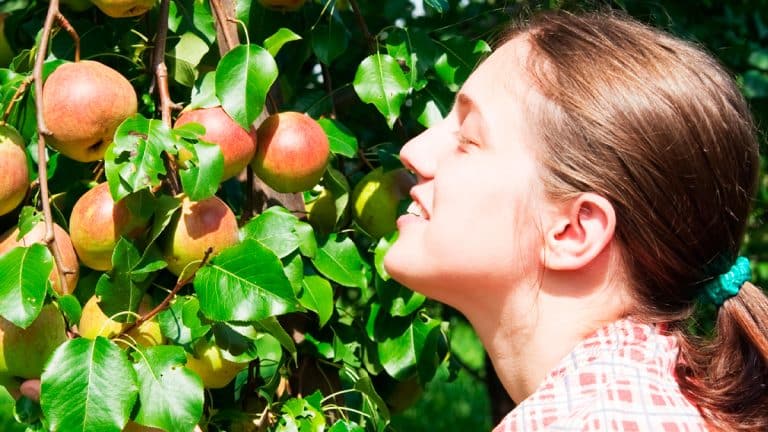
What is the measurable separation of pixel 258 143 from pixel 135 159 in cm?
25

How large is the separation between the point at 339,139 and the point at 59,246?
1.56ft

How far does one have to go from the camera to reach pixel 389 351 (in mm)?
1546

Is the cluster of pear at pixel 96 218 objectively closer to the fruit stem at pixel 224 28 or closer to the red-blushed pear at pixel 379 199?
the fruit stem at pixel 224 28

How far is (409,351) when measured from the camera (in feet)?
5.05

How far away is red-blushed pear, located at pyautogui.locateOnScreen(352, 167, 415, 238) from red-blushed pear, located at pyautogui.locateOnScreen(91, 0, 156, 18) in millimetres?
427

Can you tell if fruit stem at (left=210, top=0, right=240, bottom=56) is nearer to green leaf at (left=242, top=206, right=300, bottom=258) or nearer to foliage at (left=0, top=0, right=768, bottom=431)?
foliage at (left=0, top=0, right=768, bottom=431)

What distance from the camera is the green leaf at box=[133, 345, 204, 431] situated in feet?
3.66

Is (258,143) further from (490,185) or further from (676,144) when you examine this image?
(676,144)

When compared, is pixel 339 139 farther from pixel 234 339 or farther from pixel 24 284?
pixel 24 284

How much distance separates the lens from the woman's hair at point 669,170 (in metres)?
1.16

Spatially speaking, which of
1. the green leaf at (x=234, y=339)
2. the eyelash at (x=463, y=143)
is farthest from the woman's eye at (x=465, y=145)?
the green leaf at (x=234, y=339)

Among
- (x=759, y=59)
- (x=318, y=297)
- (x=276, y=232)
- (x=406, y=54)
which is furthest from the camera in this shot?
(x=759, y=59)

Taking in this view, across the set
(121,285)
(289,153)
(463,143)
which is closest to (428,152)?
(463,143)

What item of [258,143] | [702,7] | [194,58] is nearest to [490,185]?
[258,143]
